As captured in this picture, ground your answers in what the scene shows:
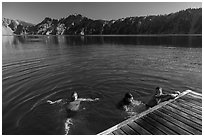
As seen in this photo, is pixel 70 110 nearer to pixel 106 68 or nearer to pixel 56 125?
pixel 56 125

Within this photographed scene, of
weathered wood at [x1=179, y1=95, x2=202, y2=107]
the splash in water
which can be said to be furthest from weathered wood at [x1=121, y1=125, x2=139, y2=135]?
weathered wood at [x1=179, y1=95, x2=202, y2=107]

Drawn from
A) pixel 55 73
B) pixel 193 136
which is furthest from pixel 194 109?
pixel 55 73

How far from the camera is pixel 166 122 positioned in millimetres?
9000

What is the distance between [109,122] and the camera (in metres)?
11.1

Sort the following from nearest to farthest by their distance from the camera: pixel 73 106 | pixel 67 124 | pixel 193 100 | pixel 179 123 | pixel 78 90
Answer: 1. pixel 179 123
2. pixel 67 124
3. pixel 193 100
4. pixel 73 106
5. pixel 78 90

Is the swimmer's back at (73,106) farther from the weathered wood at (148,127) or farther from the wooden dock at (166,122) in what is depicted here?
the weathered wood at (148,127)

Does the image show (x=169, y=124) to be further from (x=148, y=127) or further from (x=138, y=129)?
(x=138, y=129)

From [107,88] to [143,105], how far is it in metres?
4.56

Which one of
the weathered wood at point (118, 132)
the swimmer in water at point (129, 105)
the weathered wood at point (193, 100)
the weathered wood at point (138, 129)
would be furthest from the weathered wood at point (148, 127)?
the weathered wood at point (193, 100)

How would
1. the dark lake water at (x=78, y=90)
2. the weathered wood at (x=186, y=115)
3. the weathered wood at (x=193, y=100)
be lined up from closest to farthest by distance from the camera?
the weathered wood at (x=186, y=115)
the dark lake water at (x=78, y=90)
the weathered wood at (x=193, y=100)

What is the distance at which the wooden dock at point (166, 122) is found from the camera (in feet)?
27.3

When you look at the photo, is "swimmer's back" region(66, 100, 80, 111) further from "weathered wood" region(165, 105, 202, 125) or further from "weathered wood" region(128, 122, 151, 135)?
"weathered wood" region(165, 105, 202, 125)

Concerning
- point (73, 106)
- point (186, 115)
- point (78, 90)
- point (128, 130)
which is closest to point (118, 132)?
point (128, 130)

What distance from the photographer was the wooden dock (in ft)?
27.3
